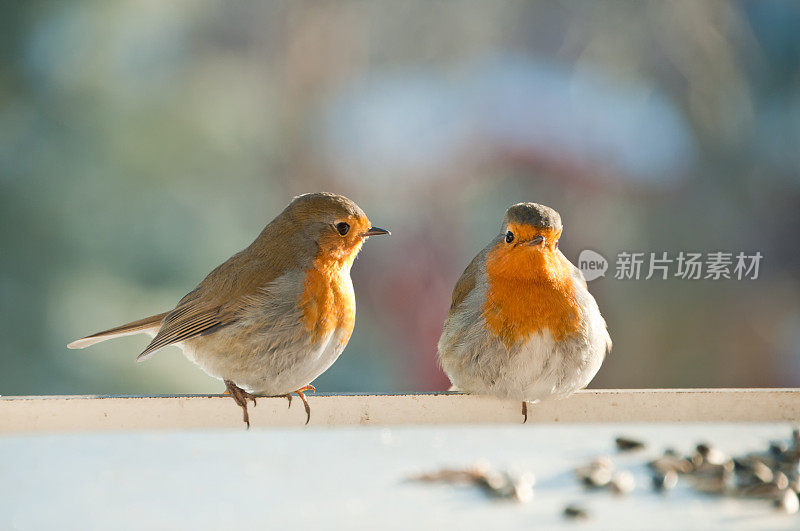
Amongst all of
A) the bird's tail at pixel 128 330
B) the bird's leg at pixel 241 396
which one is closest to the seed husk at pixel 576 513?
the bird's leg at pixel 241 396

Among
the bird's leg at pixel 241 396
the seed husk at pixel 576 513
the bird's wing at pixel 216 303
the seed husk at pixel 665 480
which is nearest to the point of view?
the seed husk at pixel 576 513

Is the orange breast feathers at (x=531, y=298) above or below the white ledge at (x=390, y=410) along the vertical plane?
above

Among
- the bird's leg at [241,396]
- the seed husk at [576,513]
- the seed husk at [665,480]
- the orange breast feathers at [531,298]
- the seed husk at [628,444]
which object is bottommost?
the seed husk at [576,513]

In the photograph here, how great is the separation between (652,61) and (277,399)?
9.02ft

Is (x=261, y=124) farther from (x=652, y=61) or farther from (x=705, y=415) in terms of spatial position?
(x=705, y=415)

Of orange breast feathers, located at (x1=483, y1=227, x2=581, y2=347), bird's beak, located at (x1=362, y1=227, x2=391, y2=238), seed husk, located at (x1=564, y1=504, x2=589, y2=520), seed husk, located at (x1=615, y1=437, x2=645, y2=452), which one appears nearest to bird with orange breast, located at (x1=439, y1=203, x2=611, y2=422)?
orange breast feathers, located at (x1=483, y1=227, x2=581, y2=347)

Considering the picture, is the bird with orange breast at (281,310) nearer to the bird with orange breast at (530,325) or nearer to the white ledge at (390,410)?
the white ledge at (390,410)

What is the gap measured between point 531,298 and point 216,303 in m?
0.73

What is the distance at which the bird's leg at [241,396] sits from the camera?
6.45 ft

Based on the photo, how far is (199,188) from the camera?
11.8 ft

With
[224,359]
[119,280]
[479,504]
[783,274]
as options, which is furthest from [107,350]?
[783,274]

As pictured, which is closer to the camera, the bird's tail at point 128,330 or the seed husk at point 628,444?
the seed husk at point 628,444

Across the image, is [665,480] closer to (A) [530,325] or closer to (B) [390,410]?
(A) [530,325]

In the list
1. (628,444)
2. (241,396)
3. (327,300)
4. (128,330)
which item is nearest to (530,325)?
(628,444)
